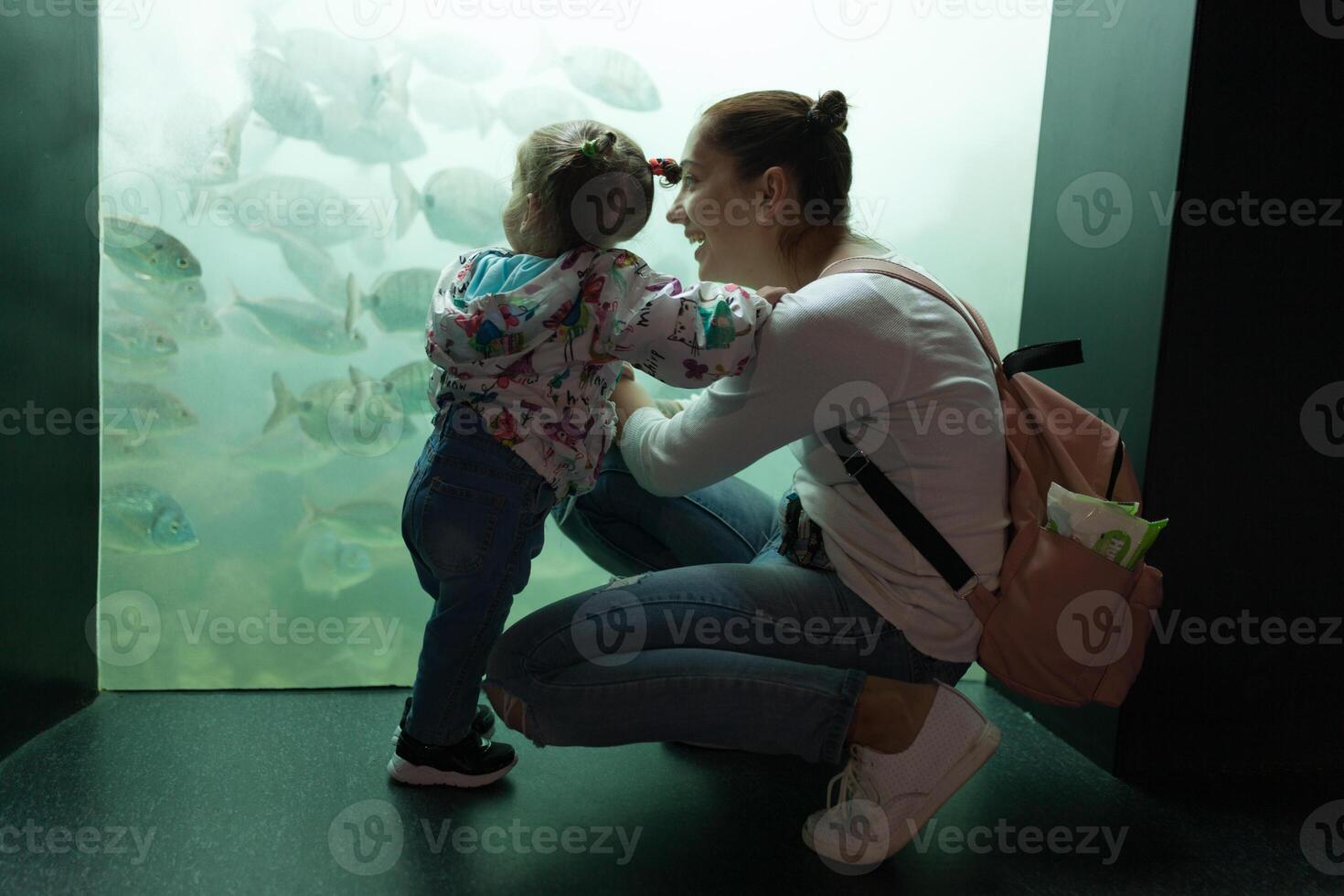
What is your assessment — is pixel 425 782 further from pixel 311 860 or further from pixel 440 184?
pixel 440 184

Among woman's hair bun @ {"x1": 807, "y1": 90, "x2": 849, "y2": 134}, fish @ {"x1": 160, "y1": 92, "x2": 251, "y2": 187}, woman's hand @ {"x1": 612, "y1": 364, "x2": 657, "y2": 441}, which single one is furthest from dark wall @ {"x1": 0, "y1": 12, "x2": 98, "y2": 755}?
woman's hair bun @ {"x1": 807, "y1": 90, "x2": 849, "y2": 134}

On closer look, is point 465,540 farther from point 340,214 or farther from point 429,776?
point 340,214

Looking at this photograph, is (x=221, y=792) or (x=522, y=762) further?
(x=522, y=762)

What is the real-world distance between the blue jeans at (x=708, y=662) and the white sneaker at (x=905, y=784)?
0.19 ft

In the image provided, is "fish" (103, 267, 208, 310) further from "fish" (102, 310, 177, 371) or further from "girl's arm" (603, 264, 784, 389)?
"girl's arm" (603, 264, 784, 389)

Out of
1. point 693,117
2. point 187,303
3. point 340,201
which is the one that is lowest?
point 187,303

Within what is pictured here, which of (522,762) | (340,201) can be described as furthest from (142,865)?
(340,201)

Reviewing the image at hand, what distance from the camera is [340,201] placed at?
210 cm

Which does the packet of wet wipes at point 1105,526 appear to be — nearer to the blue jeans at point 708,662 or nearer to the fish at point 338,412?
the blue jeans at point 708,662

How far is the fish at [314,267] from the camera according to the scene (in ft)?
6.84

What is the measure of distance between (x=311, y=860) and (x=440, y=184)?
4.49ft

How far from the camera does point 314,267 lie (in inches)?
83.0

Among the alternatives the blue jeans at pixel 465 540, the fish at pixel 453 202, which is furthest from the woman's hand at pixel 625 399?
the fish at pixel 453 202

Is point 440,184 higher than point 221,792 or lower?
higher
